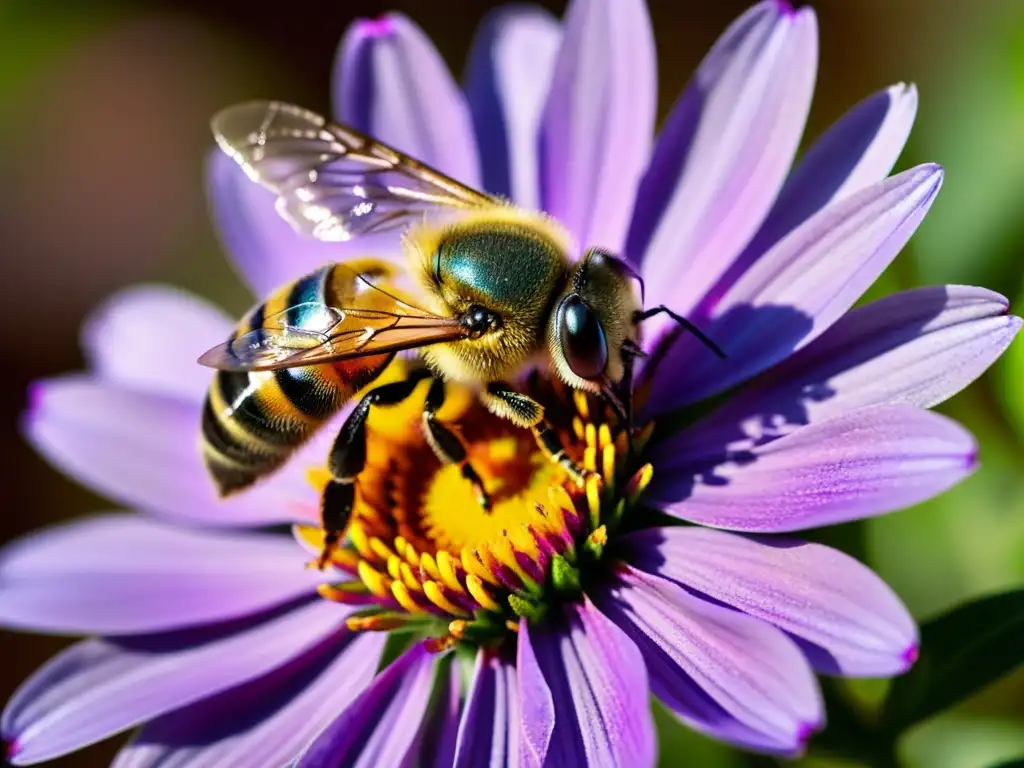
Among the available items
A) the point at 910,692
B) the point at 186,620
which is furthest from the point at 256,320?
the point at 910,692

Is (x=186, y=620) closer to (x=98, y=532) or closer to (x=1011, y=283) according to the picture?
(x=98, y=532)

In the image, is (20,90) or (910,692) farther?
(20,90)

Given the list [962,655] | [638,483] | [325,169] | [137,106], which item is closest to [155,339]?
[325,169]

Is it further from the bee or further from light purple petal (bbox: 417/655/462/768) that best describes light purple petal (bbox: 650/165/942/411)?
light purple petal (bbox: 417/655/462/768)

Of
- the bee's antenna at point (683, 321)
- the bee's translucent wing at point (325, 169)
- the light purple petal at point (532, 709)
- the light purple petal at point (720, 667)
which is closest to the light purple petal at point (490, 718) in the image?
the light purple petal at point (532, 709)

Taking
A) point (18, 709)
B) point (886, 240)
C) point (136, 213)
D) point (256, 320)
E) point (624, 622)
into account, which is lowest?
point (136, 213)

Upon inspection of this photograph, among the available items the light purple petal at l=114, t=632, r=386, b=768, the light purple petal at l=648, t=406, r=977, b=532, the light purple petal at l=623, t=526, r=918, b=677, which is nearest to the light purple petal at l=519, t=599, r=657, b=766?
the light purple petal at l=623, t=526, r=918, b=677

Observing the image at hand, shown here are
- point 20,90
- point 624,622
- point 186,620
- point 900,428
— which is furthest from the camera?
point 20,90
